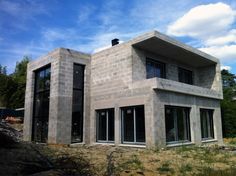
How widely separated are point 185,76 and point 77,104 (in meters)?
8.70

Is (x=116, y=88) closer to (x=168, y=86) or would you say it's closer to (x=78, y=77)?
(x=78, y=77)

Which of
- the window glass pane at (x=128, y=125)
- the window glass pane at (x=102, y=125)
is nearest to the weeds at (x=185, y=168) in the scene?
the window glass pane at (x=128, y=125)

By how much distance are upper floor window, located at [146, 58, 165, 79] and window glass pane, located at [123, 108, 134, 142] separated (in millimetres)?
2887

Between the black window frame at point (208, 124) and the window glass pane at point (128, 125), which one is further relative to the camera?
the black window frame at point (208, 124)

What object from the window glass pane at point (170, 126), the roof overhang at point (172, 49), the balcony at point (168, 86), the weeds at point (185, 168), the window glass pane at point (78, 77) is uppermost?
the roof overhang at point (172, 49)

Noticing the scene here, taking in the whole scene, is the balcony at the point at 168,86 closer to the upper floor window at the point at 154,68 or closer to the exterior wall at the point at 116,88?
the exterior wall at the point at 116,88

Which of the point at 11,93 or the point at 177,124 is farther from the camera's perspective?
the point at 11,93

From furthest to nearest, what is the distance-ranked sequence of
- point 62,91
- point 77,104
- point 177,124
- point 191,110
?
1. point 77,104
2. point 62,91
3. point 191,110
4. point 177,124

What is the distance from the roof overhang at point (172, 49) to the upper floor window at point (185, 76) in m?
0.63

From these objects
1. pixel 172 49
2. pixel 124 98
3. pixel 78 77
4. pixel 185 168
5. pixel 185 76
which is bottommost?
pixel 185 168

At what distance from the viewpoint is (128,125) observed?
14.0m

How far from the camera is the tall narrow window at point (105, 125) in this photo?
49.6ft

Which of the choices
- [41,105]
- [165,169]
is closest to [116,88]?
[41,105]

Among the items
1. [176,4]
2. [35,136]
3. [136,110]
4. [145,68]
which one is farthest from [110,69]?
[35,136]
